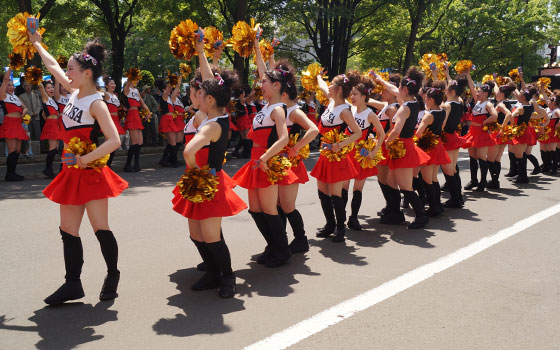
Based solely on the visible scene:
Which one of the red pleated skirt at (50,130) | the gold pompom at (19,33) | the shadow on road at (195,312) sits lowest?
the shadow on road at (195,312)

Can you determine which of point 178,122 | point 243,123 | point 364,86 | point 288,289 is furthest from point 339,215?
point 243,123

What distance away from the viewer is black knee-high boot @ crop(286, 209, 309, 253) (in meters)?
5.96

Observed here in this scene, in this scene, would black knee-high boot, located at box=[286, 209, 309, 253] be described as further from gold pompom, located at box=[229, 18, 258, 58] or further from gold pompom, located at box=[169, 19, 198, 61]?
gold pompom, located at box=[169, 19, 198, 61]

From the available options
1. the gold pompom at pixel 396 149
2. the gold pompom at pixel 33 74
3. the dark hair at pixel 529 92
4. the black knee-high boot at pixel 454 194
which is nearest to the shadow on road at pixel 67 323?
the gold pompom at pixel 396 149

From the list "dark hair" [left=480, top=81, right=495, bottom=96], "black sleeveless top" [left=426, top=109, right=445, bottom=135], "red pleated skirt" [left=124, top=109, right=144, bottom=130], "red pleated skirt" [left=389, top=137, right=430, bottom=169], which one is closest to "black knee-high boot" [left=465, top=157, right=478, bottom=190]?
"dark hair" [left=480, top=81, right=495, bottom=96]

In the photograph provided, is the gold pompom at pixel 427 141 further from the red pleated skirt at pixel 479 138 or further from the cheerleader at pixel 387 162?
the red pleated skirt at pixel 479 138

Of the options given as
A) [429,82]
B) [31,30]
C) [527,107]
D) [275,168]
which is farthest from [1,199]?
[527,107]

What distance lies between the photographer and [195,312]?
171 inches

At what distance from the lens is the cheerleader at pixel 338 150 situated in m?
6.32

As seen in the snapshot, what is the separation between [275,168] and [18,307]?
253 centimetres

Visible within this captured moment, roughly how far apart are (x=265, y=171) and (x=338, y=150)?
1453 millimetres

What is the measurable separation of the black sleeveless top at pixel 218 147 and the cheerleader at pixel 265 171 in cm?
63

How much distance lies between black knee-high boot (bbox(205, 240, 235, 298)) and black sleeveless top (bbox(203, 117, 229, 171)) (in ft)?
2.20

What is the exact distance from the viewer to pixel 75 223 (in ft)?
14.6
